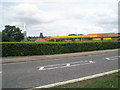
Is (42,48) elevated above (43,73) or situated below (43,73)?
above

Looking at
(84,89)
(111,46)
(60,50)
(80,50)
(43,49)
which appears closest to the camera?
(84,89)

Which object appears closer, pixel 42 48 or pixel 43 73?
pixel 43 73

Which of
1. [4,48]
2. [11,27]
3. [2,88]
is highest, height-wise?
[11,27]

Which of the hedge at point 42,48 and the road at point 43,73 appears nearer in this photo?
the road at point 43,73

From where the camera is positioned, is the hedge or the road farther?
the hedge

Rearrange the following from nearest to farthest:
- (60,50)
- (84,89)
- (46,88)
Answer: (84,89) < (46,88) < (60,50)

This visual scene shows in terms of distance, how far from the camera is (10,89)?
4535 mm

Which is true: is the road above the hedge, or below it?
below

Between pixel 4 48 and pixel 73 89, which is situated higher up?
pixel 4 48

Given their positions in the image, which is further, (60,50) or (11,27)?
(11,27)

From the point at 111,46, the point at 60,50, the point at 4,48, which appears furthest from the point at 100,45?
the point at 4,48

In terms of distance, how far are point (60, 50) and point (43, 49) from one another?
2.94 metres

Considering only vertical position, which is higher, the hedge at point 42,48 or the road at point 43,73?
the hedge at point 42,48

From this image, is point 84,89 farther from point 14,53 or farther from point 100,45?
point 100,45
